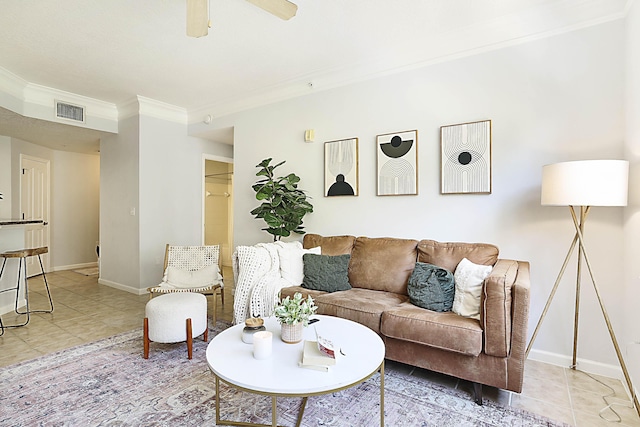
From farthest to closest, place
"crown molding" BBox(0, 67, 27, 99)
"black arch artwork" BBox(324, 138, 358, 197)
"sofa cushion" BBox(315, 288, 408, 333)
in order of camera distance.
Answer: "crown molding" BBox(0, 67, 27, 99) → "black arch artwork" BBox(324, 138, 358, 197) → "sofa cushion" BBox(315, 288, 408, 333)

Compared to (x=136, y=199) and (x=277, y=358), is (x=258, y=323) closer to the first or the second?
(x=277, y=358)

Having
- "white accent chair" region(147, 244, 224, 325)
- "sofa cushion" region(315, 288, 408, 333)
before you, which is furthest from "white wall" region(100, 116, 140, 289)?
"sofa cushion" region(315, 288, 408, 333)

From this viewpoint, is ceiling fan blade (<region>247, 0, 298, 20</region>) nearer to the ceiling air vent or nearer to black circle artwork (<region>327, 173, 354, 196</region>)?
black circle artwork (<region>327, 173, 354, 196</region>)

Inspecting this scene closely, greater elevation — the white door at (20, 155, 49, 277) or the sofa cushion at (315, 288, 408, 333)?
A: the white door at (20, 155, 49, 277)

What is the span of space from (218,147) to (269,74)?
94.9 inches

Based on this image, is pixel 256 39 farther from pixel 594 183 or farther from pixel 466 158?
pixel 594 183

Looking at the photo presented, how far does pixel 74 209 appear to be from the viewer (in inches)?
271

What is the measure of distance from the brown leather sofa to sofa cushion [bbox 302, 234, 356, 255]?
0.32 m

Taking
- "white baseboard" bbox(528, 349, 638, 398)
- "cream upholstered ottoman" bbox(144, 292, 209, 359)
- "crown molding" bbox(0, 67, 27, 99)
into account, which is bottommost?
"white baseboard" bbox(528, 349, 638, 398)

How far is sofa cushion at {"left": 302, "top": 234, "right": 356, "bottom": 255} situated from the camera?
3398mm

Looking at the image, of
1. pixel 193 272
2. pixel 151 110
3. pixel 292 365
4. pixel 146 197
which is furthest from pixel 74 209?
pixel 292 365

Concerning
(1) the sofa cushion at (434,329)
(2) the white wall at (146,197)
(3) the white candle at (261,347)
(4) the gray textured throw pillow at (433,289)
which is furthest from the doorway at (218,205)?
(3) the white candle at (261,347)

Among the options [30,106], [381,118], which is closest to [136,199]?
[30,106]

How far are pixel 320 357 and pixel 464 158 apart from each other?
2.19 metres
